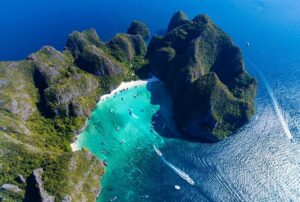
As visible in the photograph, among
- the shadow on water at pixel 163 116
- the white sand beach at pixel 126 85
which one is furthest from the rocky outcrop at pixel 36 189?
the white sand beach at pixel 126 85

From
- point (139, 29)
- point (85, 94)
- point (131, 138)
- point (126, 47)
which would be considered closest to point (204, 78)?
point (131, 138)

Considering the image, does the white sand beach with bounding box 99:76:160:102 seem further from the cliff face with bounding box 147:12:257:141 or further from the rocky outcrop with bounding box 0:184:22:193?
the rocky outcrop with bounding box 0:184:22:193

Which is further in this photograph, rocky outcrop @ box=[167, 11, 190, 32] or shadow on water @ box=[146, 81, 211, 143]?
rocky outcrop @ box=[167, 11, 190, 32]

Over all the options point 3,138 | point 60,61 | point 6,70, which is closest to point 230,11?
point 60,61

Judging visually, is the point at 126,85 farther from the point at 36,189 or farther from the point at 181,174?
the point at 36,189

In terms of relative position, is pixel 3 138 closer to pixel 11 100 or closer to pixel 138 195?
pixel 11 100

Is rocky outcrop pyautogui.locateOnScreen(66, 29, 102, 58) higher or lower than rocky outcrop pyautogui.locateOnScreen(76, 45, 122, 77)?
higher

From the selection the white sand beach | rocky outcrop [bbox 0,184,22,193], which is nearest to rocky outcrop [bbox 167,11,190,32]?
the white sand beach
